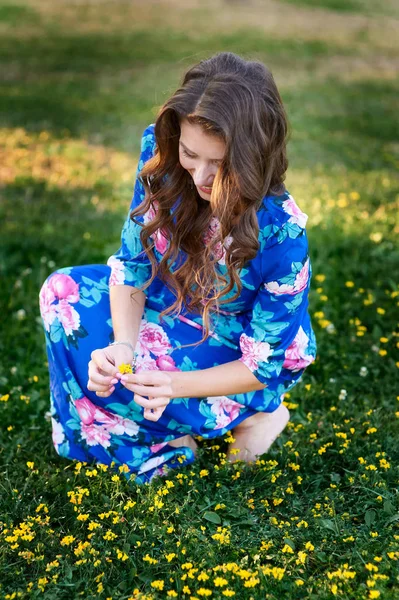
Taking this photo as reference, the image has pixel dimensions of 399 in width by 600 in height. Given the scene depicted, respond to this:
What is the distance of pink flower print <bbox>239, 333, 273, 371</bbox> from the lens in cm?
263

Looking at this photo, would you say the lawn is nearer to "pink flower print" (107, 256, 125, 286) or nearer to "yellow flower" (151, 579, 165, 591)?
"yellow flower" (151, 579, 165, 591)

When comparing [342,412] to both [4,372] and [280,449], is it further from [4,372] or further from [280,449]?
[4,372]

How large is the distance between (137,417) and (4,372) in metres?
0.93

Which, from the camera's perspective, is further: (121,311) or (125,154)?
(125,154)

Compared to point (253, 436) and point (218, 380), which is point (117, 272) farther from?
point (253, 436)

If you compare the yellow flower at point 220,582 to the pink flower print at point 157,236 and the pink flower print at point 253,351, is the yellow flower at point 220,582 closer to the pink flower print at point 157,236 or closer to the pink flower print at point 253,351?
the pink flower print at point 253,351

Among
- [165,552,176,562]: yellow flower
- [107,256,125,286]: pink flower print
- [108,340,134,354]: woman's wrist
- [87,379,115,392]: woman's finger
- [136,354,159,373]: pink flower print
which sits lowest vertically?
[165,552,176,562]: yellow flower

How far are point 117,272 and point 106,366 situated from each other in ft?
1.40

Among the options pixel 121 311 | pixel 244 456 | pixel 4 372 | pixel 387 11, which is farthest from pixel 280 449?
pixel 387 11

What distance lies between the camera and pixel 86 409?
2822mm

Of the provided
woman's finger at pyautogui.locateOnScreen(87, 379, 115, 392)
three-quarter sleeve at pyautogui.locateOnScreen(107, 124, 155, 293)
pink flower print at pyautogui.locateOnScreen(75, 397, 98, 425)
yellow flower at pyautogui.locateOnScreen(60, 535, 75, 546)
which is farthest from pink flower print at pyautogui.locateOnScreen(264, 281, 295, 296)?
yellow flower at pyautogui.locateOnScreen(60, 535, 75, 546)

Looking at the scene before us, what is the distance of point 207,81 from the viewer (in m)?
2.34

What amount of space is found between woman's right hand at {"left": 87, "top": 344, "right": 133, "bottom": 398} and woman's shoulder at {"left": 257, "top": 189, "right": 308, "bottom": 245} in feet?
1.95

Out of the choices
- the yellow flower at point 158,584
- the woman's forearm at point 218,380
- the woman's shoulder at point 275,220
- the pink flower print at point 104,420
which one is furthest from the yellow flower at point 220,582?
the woman's shoulder at point 275,220
